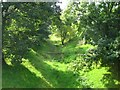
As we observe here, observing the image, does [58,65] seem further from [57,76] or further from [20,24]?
[20,24]

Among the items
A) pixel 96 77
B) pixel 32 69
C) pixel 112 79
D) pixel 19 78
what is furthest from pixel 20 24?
pixel 112 79

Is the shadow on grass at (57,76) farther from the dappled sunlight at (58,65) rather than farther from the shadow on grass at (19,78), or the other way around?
the shadow on grass at (19,78)

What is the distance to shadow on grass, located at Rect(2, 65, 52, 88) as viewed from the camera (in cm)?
1515

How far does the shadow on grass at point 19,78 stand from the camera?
15145 millimetres

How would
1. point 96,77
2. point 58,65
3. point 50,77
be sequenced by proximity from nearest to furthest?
point 96,77, point 50,77, point 58,65

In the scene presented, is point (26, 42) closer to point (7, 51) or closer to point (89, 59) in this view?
point (7, 51)

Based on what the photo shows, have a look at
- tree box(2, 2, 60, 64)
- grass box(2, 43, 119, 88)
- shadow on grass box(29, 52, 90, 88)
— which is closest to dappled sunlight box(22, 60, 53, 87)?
grass box(2, 43, 119, 88)

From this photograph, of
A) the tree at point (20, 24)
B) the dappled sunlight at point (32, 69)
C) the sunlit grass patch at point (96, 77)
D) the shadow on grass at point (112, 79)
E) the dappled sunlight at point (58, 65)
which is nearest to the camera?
the tree at point (20, 24)

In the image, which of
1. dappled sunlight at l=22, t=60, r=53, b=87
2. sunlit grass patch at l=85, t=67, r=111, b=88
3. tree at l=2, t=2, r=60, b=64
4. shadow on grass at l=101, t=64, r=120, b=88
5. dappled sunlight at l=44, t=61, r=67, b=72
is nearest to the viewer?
tree at l=2, t=2, r=60, b=64

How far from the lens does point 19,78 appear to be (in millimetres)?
15891

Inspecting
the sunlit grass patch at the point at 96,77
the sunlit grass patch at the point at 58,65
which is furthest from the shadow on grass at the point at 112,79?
the sunlit grass patch at the point at 58,65

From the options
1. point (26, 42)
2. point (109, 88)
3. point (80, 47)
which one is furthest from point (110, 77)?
point (80, 47)

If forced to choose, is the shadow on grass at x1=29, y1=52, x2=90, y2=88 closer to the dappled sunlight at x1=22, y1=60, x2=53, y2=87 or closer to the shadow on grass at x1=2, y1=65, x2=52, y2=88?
the dappled sunlight at x1=22, y1=60, x2=53, y2=87

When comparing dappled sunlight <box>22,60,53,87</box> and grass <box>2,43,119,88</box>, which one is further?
dappled sunlight <box>22,60,53,87</box>
